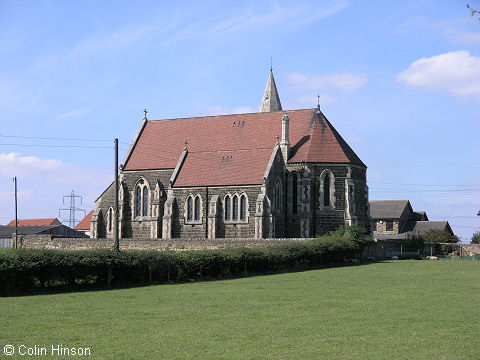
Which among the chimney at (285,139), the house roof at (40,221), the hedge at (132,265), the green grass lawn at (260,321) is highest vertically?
the chimney at (285,139)

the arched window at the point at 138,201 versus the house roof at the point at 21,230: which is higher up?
the arched window at the point at 138,201

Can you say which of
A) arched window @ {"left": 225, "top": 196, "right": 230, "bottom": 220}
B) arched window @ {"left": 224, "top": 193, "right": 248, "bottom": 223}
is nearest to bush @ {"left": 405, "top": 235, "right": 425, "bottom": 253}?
arched window @ {"left": 224, "top": 193, "right": 248, "bottom": 223}

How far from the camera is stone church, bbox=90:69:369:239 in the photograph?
50344 mm

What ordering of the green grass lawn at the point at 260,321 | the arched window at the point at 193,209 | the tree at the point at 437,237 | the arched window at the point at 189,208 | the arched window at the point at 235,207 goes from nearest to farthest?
the green grass lawn at the point at 260,321
the arched window at the point at 235,207
the arched window at the point at 193,209
the arched window at the point at 189,208
the tree at the point at 437,237

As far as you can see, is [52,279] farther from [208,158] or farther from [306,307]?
[208,158]

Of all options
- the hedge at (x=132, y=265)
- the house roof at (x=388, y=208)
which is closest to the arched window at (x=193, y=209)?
the hedge at (x=132, y=265)

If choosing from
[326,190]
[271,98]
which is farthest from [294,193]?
[271,98]

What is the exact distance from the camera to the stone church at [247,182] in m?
50.3

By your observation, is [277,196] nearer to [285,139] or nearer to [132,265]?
[285,139]

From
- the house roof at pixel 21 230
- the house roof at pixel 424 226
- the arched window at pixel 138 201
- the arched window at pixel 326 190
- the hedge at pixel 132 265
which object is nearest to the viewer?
the hedge at pixel 132 265

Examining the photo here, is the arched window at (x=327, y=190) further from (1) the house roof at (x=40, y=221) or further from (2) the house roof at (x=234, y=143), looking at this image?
(1) the house roof at (x=40, y=221)

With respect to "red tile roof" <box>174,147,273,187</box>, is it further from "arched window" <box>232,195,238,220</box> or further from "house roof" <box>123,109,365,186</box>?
"arched window" <box>232,195,238,220</box>

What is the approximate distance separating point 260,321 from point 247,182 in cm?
3278

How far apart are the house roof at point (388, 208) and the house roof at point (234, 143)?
97.7 feet
